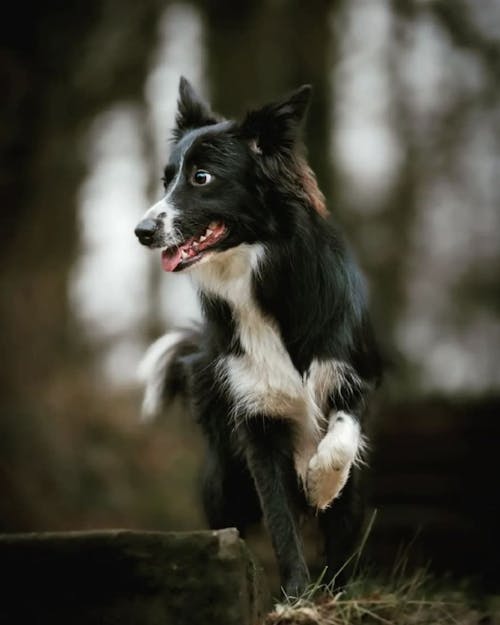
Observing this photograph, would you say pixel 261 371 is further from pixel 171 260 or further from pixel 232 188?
pixel 232 188

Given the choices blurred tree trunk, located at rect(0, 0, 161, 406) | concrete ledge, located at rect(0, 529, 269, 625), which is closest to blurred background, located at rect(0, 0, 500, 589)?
blurred tree trunk, located at rect(0, 0, 161, 406)

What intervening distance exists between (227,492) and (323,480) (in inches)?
32.5

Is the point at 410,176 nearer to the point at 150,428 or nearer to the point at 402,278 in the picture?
the point at 402,278

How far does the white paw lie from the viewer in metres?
4.35

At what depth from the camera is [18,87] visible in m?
10.7

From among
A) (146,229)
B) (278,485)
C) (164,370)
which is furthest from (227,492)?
(146,229)

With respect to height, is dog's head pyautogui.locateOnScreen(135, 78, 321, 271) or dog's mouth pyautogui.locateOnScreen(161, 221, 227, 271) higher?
dog's head pyautogui.locateOnScreen(135, 78, 321, 271)

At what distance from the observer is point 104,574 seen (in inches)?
127

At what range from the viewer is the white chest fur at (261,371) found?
449 centimetres

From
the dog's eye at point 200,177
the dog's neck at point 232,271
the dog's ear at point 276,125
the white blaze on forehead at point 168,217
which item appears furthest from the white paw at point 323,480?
the dog's ear at point 276,125

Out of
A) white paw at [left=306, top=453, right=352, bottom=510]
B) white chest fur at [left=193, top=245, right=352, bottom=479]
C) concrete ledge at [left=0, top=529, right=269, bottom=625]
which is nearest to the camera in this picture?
concrete ledge at [left=0, top=529, right=269, bottom=625]

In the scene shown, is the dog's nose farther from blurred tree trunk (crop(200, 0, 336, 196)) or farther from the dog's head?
blurred tree trunk (crop(200, 0, 336, 196))

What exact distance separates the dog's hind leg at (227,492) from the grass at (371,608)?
72 centimetres

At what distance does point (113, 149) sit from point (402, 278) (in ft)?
14.5
